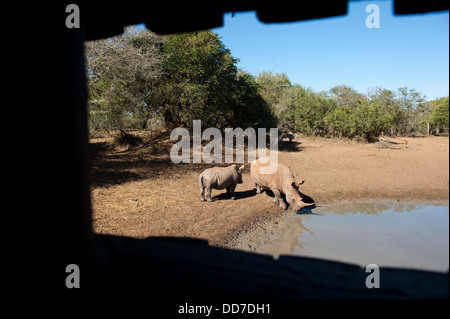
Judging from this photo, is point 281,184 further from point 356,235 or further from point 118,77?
point 118,77

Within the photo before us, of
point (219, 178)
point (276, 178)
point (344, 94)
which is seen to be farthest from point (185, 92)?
point (344, 94)

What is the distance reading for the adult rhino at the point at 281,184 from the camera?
25.7 ft

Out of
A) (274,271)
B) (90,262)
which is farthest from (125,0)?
(274,271)

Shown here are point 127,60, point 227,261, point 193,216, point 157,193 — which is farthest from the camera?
point 127,60

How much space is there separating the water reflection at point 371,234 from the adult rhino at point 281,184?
593mm

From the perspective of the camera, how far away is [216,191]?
10781mm

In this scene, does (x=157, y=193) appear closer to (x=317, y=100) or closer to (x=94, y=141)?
(x=94, y=141)

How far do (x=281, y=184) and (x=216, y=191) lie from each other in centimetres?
328

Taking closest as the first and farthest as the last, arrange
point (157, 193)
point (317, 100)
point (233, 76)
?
1. point (157, 193)
2. point (233, 76)
3. point (317, 100)

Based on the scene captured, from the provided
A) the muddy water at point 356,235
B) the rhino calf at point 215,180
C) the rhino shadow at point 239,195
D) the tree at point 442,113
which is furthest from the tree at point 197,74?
the tree at point 442,113

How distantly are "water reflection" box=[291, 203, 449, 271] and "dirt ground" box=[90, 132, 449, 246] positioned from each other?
560mm

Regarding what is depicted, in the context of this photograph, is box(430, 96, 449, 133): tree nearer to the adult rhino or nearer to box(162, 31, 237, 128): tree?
the adult rhino

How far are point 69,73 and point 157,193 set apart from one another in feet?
27.3

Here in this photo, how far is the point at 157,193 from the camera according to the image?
30.5 feet
